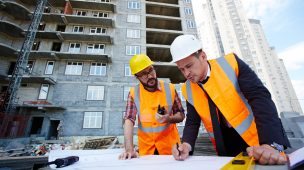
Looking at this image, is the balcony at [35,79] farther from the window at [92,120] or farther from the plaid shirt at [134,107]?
the plaid shirt at [134,107]

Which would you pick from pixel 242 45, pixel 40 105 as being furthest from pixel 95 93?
pixel 242 45

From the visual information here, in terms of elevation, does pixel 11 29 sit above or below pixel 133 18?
below

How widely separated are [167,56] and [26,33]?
51.9 feet

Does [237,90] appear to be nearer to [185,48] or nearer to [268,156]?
[185,48]

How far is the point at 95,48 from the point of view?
61.6ft

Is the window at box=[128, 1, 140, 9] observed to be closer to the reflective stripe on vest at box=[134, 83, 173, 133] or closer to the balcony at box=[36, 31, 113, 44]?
the balcony at box=[36, 31, 113, 44]

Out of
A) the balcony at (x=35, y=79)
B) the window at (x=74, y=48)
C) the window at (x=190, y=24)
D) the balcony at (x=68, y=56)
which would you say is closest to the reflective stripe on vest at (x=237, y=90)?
the balcony at (x=68, y=56)

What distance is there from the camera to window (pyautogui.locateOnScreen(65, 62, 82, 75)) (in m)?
17.2

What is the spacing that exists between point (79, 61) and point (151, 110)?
17448 mm

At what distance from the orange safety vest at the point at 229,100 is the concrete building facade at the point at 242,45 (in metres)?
60.1

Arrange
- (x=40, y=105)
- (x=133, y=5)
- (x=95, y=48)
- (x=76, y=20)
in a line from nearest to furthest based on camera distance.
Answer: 1. (x=40, y=105)
2. (x=95, y=48)
3. (x=76, y=20)
4. (x=133, y=5)

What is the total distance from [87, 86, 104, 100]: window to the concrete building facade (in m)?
49.8

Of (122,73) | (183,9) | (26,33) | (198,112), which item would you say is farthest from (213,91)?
(183,9)

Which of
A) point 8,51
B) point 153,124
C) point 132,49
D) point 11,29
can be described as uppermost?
point 11,29
